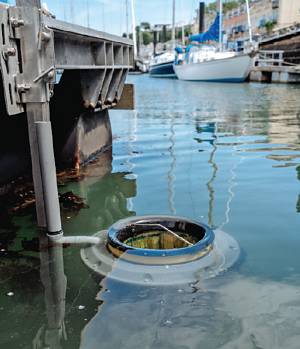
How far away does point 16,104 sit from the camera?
4977 millimetres

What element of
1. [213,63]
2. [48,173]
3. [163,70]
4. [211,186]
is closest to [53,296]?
[48,173]

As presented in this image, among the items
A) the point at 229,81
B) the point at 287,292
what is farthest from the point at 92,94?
the point at 229,81

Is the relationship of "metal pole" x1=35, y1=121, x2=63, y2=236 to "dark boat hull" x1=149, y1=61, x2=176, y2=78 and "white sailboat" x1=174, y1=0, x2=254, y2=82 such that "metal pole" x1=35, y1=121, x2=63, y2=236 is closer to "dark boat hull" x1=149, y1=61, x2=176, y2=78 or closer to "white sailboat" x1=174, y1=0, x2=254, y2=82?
"white sailboat" x1=174, y1=0, x2=254, y2=82

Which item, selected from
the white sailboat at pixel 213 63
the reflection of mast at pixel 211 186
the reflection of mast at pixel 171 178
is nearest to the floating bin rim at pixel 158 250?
the reflection of mast at pixel 211 186

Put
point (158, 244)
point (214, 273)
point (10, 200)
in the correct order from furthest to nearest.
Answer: point (10, 200) → point (158, 244) → point (214, 273)

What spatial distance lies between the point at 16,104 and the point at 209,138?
851 centimetres

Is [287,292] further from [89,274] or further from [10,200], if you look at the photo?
[10,200]

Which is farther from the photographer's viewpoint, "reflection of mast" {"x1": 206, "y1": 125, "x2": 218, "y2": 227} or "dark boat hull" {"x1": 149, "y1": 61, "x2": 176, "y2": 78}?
"dark boat hull" {"x1": 149, "y1": 61, "x2": 176, "y2": 78}

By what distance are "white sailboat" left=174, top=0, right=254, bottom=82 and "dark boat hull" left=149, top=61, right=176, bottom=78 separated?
384 inches

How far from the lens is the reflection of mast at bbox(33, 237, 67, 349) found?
366 cm

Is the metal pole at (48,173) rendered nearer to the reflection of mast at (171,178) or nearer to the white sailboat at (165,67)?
the reflection of mast at (171,178)

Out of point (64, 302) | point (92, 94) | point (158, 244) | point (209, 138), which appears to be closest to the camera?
point (64, 302)

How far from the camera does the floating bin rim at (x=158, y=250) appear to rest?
4746 millimetres

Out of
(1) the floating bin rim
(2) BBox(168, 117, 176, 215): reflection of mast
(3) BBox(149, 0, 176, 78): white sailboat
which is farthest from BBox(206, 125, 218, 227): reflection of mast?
(3) BBox(149, 0, 176, 78): white sailboat
